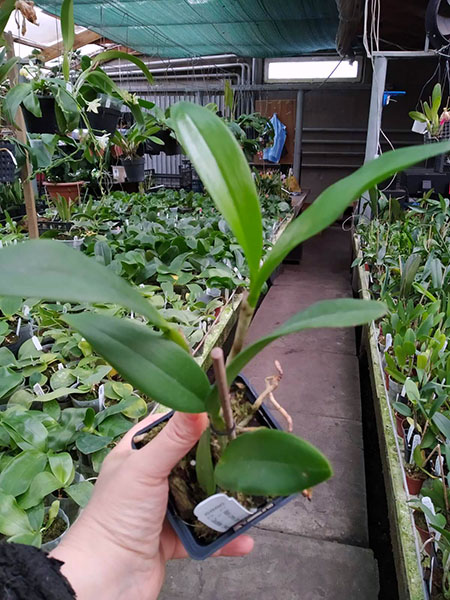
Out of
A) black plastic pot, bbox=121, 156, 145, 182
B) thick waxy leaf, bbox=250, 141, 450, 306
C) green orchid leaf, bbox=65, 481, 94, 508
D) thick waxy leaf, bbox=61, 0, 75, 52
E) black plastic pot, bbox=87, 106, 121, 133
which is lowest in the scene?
green orchid leaf, bbox=65, 481, 94, 508

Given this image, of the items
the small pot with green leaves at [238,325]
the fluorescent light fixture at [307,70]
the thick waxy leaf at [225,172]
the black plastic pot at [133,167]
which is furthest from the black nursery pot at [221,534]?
the fluorescent light fixture at [307,70]

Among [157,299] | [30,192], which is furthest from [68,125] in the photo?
[157,299]

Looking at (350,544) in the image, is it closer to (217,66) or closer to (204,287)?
(204,287)

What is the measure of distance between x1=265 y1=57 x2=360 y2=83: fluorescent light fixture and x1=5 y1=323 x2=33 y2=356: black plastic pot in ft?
24.7

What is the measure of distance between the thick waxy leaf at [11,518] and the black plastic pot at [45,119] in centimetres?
130

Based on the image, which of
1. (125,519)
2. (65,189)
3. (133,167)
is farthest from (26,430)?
(65,189)

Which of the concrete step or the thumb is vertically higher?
the thumb

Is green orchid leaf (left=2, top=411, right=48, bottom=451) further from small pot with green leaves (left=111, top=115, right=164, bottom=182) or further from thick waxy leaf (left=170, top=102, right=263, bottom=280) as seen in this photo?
small pot with green leaves (left=111, top=115, right=164, bottom=182)

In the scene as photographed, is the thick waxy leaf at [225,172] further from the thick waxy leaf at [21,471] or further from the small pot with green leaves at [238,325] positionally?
the thick waxy leaf at [21,471]

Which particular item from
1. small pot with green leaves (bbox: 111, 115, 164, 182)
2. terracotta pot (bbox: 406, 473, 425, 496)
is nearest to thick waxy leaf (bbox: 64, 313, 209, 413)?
terracotta pot (bbox: 406, 473, 425, 496)

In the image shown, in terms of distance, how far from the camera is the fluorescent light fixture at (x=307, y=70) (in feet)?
24.2

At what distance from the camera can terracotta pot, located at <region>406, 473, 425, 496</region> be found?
3.01ft

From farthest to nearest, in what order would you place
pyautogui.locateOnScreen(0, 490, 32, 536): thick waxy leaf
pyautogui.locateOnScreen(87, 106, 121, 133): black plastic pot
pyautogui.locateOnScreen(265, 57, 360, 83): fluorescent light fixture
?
pyautogui.locateOnScreen(265, 57, 360, 83): fluorescent light fixture → pyautogui.locateOnScreen(87, 106, 121, 133): black plastic pot → pyautogui.locateOnScreen(0, 490, 32, 536): thick waxy leaf

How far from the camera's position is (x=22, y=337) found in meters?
1.26
